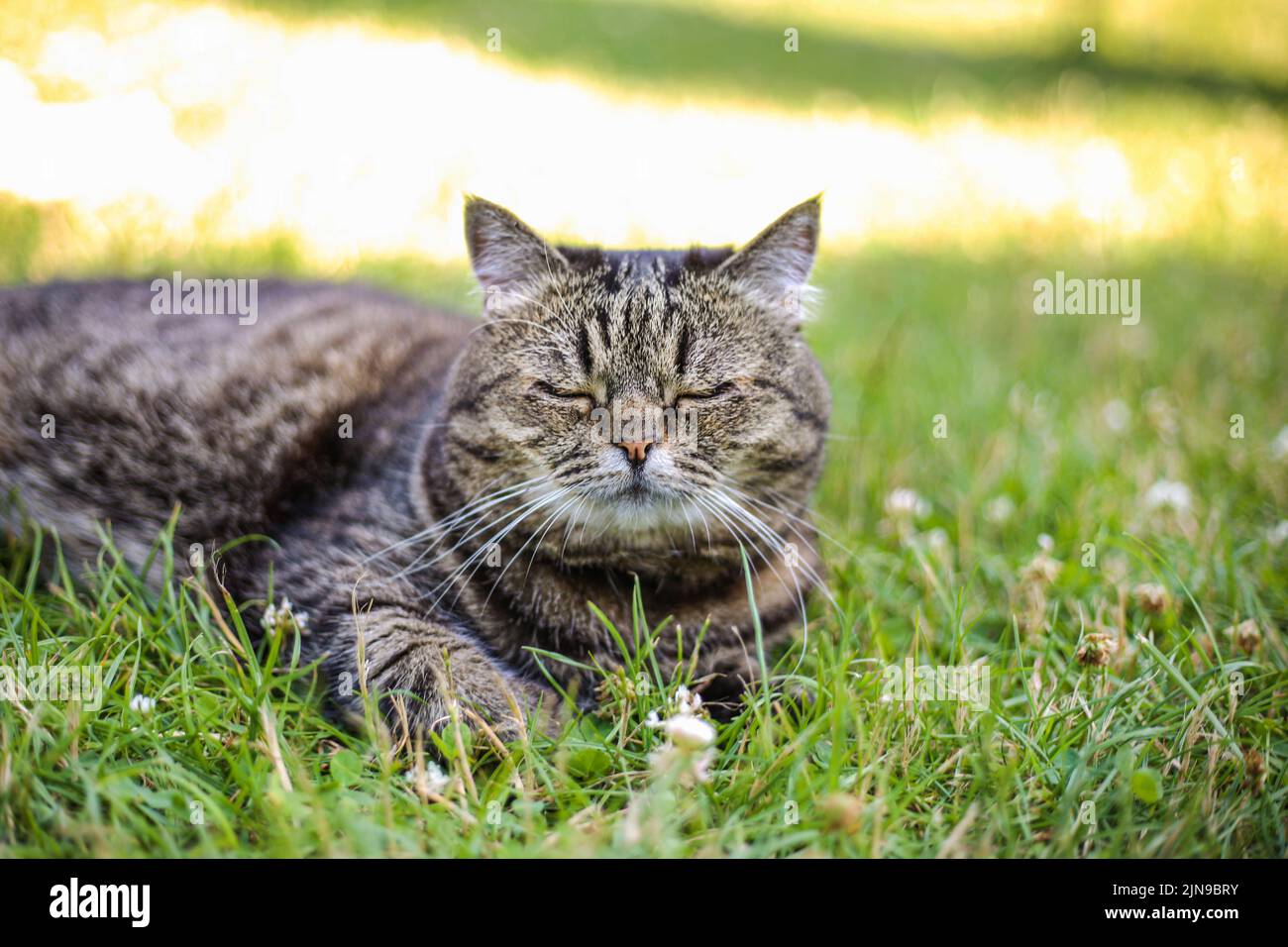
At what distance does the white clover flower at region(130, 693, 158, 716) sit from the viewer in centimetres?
159

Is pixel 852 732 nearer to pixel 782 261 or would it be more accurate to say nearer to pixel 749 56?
pixel 782 261

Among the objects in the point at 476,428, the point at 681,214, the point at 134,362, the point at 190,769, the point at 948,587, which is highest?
the point at 681,214

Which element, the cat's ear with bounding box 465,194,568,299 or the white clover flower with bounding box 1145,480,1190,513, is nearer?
the cat's ear with bounding box 465,194,568,299

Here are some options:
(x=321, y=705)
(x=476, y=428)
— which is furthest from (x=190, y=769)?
(x=476, y=428)

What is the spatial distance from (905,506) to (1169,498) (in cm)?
70

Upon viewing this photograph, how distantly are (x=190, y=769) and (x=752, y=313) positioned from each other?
1.33 meters

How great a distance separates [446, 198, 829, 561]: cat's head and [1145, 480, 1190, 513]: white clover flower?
1084 mm

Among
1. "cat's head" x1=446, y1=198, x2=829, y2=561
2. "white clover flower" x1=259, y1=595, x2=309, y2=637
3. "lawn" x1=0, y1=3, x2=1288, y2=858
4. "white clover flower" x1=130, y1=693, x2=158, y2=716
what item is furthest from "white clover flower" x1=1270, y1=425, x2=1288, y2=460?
"white clover flower" x1=130, y1=693, x2=158, y2=716

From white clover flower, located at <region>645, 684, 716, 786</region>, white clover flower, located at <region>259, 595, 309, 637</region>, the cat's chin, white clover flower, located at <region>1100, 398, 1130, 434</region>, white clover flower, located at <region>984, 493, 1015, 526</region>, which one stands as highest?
white clover flower, located at <region>1100, 398, 1130, 434</region>

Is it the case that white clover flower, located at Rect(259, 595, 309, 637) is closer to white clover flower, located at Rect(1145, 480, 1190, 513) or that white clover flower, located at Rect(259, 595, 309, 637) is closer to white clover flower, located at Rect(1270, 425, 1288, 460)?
white clover flower, located at Rect(1145, 480, 1190, 513)

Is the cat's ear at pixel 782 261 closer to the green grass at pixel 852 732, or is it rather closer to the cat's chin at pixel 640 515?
the cat's chin at pixel 640 515

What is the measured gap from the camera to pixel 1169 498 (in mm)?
2516

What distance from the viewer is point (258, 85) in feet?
17.5
